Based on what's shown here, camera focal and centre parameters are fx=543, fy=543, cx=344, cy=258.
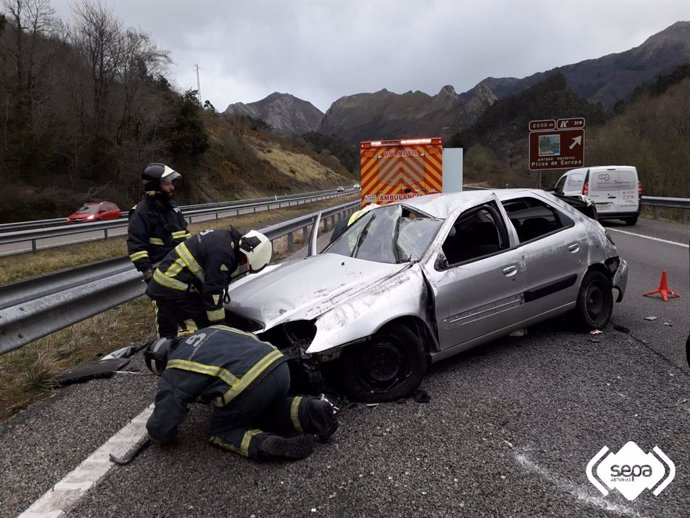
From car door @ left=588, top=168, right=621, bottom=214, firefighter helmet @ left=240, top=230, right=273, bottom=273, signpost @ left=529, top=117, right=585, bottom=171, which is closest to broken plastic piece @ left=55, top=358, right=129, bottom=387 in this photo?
firefighter helmet @ left=240, top=230, right=273, bottom=273

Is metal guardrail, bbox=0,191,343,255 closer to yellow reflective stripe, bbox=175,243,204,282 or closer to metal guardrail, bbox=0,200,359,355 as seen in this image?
metal guardrail, bbox=0,200,359,355

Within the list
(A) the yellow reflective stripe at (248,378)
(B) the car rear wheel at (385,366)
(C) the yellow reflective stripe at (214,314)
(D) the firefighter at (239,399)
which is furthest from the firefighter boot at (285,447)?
(C) the yellow reflective stripe at (214,314)

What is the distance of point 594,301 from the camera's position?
5.20 meters

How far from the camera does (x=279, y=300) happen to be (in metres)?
3.83

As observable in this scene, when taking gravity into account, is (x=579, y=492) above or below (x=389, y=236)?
below

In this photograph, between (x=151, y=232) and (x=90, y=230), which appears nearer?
(x=151, y=232)

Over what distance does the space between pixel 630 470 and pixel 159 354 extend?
2.71 metres

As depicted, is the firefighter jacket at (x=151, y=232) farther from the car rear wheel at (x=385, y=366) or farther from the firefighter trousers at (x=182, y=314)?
the car rear wheel at (x=385, y=366)

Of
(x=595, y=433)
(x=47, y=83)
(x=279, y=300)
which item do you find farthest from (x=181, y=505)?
(x=47, y=83)

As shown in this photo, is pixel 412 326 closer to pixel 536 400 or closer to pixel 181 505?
pixel 536 400

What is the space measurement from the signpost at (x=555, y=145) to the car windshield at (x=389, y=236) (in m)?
17.1

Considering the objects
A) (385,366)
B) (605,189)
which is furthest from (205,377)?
(605,189)

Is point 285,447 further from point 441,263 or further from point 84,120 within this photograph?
point 84,120

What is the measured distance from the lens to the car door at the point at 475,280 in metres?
4.05
